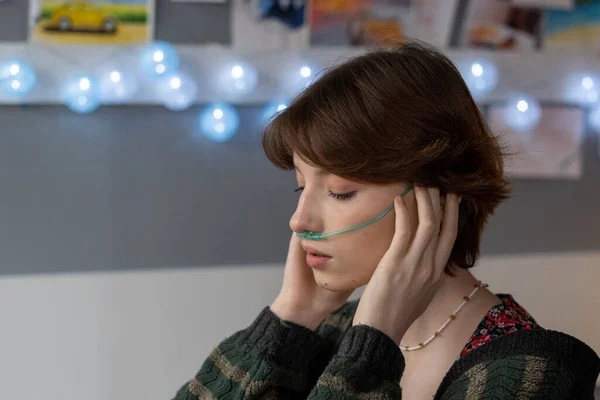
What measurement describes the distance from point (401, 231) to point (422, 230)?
3 cm

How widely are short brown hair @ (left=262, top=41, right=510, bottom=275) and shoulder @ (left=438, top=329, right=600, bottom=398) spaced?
0.24 m

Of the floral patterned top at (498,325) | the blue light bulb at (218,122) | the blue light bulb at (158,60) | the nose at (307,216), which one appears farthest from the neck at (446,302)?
the blue light bulb at (158,60)

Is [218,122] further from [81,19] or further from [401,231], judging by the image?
[401,231]

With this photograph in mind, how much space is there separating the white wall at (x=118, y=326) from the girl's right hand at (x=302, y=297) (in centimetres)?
48

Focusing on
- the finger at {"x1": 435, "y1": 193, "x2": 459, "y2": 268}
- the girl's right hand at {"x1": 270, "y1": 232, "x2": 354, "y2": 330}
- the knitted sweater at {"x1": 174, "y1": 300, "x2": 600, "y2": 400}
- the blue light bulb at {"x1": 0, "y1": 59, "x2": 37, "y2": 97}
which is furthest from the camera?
the blue light bulb at {"x1": 0, "y1": 59, "x2": 37, "y2": 97}

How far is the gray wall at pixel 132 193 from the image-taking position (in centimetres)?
168

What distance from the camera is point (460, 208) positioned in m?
1.19

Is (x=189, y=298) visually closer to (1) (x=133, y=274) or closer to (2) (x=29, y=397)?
(1) (x=133, y=274)

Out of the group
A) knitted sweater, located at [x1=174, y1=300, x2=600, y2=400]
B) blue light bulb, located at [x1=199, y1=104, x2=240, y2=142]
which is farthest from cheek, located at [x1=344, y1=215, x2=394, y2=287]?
blue light bulb, located at [x1=199, y1=104, x2=240, y2=142]

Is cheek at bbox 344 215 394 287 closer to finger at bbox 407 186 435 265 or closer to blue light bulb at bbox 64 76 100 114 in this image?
finger at bbox 407 186 435 265

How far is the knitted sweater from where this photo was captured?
1001 millimetres

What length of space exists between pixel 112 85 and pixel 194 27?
0.82 feet

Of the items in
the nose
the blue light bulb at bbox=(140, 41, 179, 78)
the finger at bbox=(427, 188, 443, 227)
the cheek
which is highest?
the blue light bulb at bbox=(140, 41, 179, 78)

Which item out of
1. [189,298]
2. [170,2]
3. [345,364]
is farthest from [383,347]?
[170,2]
